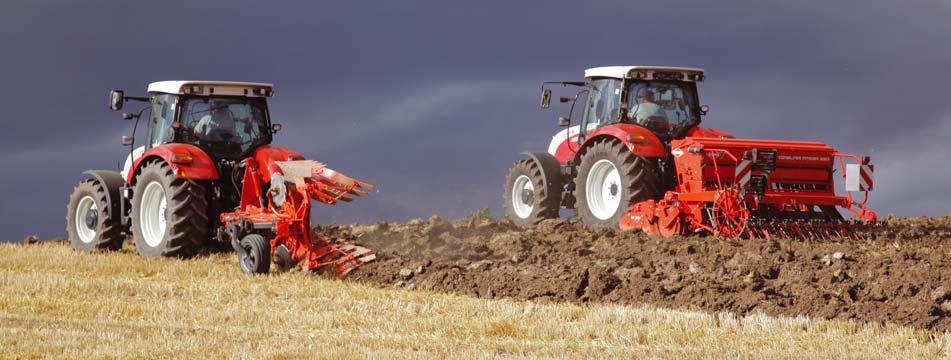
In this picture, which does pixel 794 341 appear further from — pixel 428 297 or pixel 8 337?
pixel 8 337

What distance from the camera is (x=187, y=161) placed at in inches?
579

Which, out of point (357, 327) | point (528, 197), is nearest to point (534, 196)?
point (528, 197)

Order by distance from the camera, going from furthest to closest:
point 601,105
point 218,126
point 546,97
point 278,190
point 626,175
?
1. point 601,105
2. point 546,97
3. point 626,175
4. point 218,126
5. point 278,190

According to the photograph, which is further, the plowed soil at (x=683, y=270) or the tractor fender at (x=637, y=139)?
the tractor fender at (x=637, y=139)

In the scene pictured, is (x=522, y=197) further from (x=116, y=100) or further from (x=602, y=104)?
(x=116, y=100)

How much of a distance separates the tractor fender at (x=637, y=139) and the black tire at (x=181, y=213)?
5.20 m

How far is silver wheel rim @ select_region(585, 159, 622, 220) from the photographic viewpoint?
53.7 ft

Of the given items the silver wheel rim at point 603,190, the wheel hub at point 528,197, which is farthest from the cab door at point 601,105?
the wheel hub at point 528,197

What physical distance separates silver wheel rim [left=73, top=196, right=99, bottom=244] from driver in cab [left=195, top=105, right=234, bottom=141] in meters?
2.57

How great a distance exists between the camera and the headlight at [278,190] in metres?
13.7

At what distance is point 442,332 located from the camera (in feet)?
32.2

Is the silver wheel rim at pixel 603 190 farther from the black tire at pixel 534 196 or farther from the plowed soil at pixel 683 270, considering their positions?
the black tire at pixel 534 196

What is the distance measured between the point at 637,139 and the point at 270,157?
15.0ft

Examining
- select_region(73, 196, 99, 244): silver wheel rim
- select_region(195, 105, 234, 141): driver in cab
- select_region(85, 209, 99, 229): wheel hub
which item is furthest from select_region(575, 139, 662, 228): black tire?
select_region(73, 196, 99, 244): silver wheel rim
